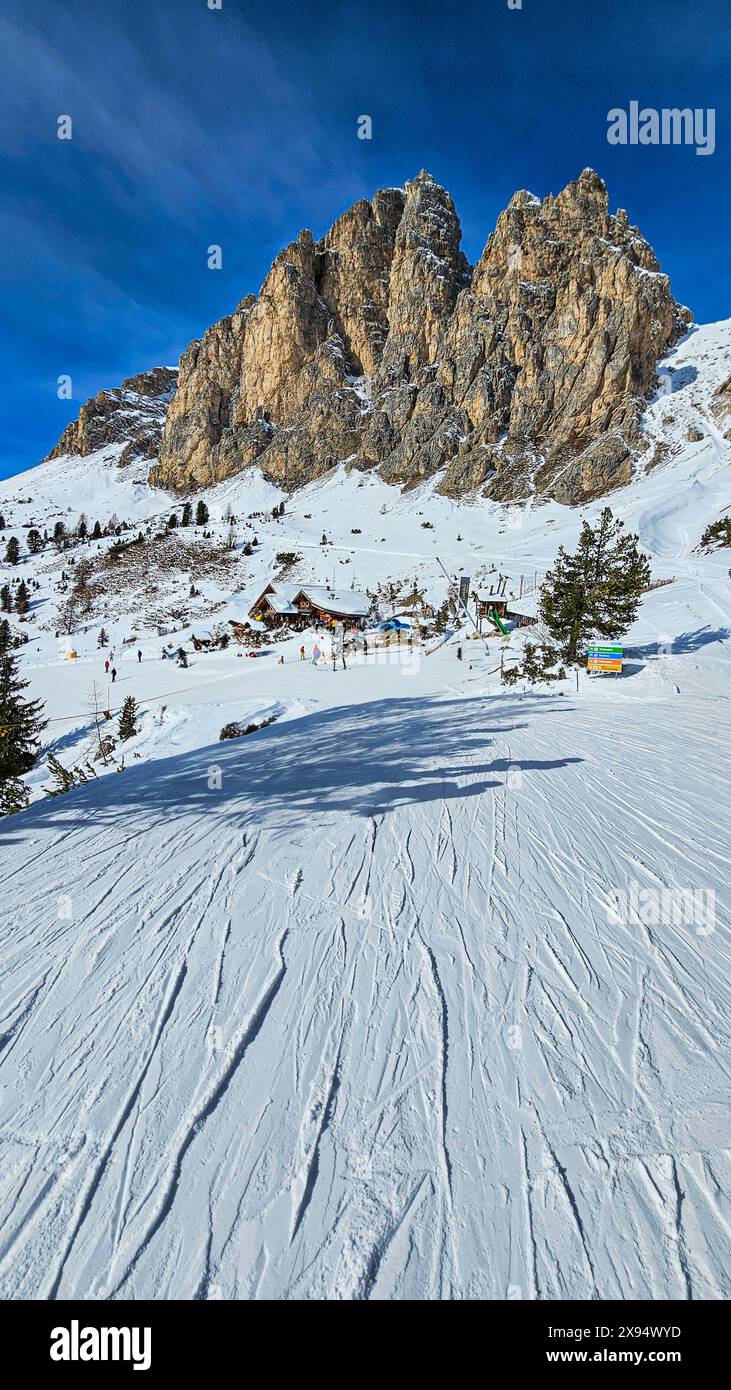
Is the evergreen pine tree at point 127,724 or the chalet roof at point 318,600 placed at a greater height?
the chalet roof at point 318,600

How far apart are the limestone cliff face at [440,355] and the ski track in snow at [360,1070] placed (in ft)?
258

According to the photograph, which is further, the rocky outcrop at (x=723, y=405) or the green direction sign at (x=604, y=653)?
→ the rocky outcrop at (x=723, y=405)

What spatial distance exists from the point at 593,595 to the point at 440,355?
112924 millimetres

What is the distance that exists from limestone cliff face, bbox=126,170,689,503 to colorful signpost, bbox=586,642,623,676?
66672mm

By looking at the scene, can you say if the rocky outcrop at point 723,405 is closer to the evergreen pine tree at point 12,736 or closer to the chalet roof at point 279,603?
the chalet roof at point 279,603

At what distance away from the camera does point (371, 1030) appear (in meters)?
2.74

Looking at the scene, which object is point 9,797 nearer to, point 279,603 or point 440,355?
point 279,603

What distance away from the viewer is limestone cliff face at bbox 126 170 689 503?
82.7m

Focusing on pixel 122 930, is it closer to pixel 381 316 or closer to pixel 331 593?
pixel 331 593

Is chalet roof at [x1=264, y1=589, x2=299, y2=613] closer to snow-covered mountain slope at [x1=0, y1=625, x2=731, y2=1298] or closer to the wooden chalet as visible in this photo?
the wooden chalet

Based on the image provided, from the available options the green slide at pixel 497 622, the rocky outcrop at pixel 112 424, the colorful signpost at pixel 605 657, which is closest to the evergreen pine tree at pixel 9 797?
the colorful signpost at pixel 605 657

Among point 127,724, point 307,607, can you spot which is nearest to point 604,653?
point 127,724

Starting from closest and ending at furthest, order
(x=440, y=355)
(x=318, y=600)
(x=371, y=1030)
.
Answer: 1. (x=371, y=1030)
2. (x=318, y=600)
3. (x=440, y=355)

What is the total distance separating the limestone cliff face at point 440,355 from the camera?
82.7 meters
